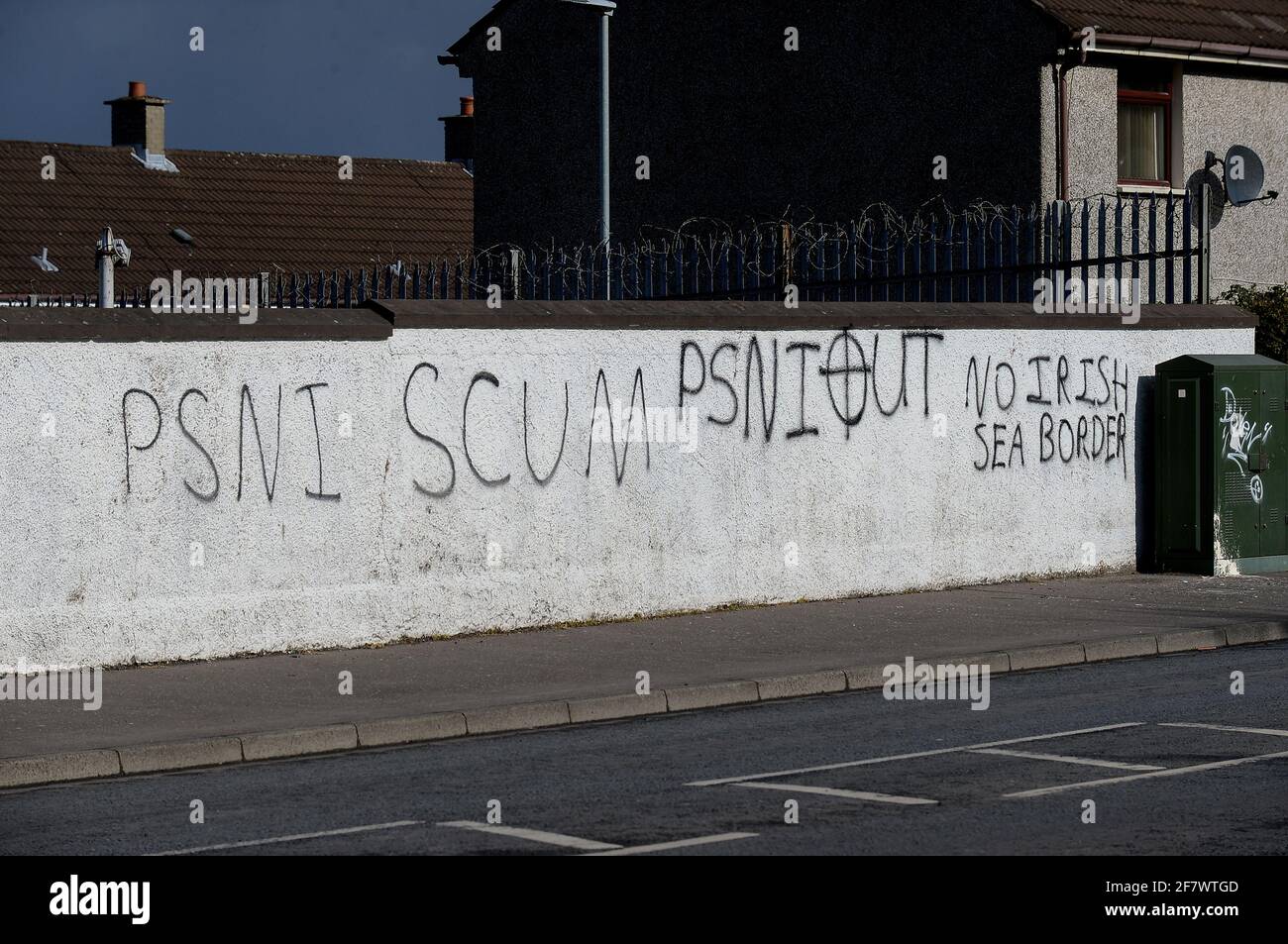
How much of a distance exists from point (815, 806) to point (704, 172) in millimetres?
21113

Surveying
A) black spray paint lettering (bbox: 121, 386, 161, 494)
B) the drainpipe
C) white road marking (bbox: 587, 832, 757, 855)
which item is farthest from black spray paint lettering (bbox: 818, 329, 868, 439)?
the drainpipe

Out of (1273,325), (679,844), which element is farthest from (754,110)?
(679,844)

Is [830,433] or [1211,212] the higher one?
[1211,212]

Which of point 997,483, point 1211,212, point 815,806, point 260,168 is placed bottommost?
point 815,806

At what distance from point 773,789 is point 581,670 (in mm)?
3736

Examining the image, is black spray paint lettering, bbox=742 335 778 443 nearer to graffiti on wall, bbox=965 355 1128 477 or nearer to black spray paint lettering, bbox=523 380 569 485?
black spray paint lettering, bbox=523 380 569 485

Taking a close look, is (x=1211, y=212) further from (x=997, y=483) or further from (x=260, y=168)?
(x=260, y=168)

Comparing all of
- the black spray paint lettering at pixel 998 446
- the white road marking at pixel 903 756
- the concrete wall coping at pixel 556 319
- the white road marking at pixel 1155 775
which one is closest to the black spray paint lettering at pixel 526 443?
the concrete wall coping at pixel 556 319

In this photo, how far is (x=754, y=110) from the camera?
1082 inches

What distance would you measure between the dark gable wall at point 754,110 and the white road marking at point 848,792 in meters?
15.7

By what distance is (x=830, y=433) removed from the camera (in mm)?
15383

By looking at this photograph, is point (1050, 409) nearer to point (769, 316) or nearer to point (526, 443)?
point (769, 316)

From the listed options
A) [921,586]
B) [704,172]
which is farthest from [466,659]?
[704,172]

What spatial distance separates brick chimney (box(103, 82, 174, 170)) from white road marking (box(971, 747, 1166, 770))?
3728 centimetres
